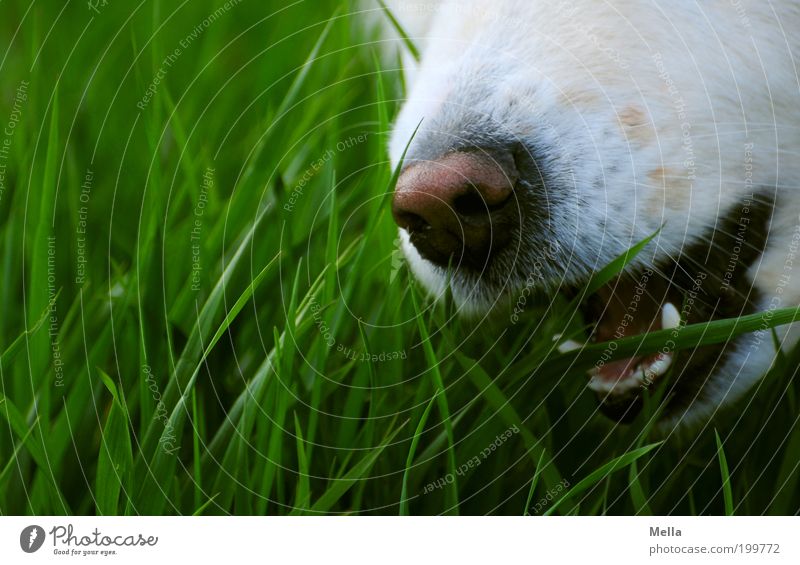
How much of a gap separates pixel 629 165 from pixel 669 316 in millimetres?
271

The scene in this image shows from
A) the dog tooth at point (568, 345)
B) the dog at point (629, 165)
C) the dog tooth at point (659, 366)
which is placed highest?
the dog at point (629, 165)

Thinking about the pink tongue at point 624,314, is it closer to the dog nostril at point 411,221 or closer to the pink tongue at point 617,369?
the pink tongue at point 617,369

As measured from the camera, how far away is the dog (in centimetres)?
130

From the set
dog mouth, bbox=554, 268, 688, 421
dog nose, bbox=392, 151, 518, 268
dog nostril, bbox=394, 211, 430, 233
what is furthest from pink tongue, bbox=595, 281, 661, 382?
dog nostril, bbox=394, 211, 430, 233

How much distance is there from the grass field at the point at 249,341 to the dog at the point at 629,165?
0.08 metres

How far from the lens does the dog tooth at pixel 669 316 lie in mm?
1395

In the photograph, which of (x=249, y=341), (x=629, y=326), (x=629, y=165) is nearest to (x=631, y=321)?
(x=629, y=326)

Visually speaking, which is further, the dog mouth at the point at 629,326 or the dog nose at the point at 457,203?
the dog mouth at the point at 629,326

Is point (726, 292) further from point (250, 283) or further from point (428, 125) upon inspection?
point (250, 283)

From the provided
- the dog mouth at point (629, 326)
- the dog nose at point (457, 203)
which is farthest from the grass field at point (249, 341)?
the dog nose at point (457, 203)

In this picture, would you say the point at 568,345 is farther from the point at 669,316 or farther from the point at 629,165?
the point at 629,165

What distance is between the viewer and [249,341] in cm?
139

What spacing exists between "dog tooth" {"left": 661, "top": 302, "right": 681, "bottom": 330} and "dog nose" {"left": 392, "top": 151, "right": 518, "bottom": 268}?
0.97 feet
